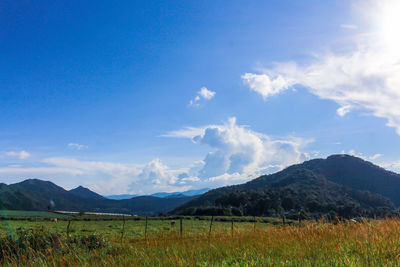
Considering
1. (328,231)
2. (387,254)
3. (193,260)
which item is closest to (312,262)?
(387,254)

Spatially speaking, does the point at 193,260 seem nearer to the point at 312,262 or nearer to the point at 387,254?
the point at 312,262

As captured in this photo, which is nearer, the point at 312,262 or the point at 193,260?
the point at 312,262

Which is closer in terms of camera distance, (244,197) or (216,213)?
(216,213)

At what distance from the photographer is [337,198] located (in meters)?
147

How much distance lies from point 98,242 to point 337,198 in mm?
152597

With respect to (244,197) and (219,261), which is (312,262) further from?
(244,197)

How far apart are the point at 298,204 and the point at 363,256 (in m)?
136

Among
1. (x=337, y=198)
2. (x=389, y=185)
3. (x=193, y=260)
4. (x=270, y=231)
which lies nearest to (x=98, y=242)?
(x=270, y=231)

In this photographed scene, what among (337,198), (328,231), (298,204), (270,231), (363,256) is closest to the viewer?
(363,256)

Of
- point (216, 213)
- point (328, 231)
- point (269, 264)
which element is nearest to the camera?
point (269, 264)

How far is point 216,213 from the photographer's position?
108 m

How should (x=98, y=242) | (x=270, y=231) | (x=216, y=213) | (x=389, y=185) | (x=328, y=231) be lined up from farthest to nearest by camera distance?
(x=389, y=185) < (x=216, y=213) < (x=98, y=242) < (x=270, y=231) < (x=328, y=231)

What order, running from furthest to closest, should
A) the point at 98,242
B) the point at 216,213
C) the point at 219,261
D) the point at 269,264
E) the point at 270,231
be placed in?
1. the point at 216,213
2. the point at 98,242
3. the point at 270,231
4. the point at 219,261
5. the point at 269,264

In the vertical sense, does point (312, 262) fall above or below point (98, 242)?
above
